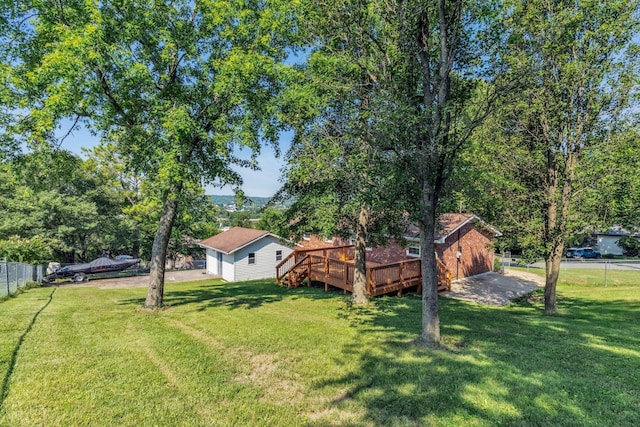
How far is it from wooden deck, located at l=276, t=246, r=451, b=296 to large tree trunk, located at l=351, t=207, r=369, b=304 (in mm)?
1930

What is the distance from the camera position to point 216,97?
A: 8883 mm

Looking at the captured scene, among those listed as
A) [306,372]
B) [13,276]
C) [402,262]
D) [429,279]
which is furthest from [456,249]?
[13,276]

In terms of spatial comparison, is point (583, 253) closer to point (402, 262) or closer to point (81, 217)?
point (402, 262)

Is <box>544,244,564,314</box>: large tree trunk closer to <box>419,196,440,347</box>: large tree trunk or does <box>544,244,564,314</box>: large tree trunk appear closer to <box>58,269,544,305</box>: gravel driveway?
<box>58,269,544,305</box>: gravel driveway

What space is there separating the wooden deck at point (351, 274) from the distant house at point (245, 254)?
8.46 m

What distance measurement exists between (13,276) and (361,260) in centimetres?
1471

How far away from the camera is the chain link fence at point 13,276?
39.1ft

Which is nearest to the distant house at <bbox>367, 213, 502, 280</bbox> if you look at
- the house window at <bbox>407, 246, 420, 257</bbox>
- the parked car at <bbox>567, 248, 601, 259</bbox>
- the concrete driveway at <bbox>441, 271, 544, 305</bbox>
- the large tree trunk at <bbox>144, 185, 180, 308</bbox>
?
the house window at <bbox>407, 246, 420, 257</bbox>

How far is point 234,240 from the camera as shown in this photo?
2692 centimetres

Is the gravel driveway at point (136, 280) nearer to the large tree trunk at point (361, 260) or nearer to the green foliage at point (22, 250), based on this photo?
the green foliage at point (22, 250)

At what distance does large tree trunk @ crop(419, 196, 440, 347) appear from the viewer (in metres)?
5.94

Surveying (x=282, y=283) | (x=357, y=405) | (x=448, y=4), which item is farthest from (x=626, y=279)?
(x=357, y=405)

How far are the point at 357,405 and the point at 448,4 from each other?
679cm

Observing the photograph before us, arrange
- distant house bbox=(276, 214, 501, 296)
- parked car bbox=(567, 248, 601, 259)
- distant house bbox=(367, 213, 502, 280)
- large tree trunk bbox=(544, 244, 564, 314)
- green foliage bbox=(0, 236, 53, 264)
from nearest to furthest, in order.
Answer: large tree trunk bbox=(544, 244, 564, 314) < distant house bbox=(276, 214, 501, 296) < distant house bbox=(367, 213, 502, 280) < green foliage bbox=(0, 236, 53, 264) < parked car bbox=(567, 248, 601, 259)
